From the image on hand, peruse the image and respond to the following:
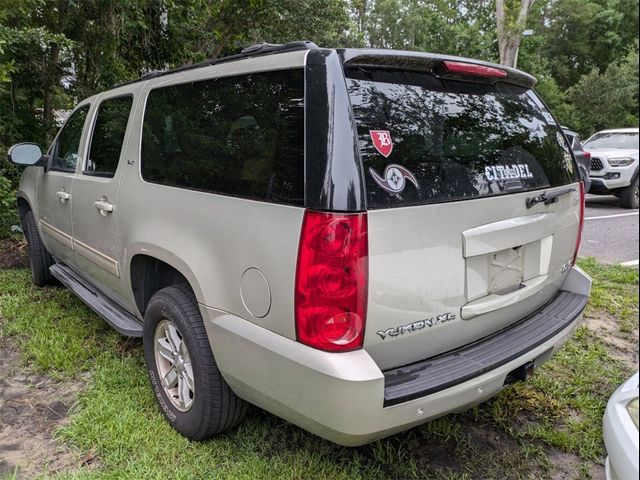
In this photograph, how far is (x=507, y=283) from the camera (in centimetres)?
226

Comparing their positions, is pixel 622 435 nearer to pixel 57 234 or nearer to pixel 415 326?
pixel 415 326

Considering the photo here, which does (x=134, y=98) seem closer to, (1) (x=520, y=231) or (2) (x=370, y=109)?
(2) (x=370, y=109)

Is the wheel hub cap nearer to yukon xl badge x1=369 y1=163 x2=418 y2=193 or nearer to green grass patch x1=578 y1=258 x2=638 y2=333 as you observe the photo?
yukon xl badge x1=369 y1=163 x2=418 y2=193

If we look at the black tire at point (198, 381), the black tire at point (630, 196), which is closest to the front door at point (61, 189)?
the black tire at point (198, 381)

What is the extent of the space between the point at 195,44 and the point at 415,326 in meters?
9.55

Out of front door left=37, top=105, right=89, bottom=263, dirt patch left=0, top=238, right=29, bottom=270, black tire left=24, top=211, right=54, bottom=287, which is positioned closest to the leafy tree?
front door left=37, top=105, right=89, bottom=263

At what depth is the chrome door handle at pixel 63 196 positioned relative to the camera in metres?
3.69

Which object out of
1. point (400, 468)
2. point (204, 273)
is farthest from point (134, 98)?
point (400, 468)

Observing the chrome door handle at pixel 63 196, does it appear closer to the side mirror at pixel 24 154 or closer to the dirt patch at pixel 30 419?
the side mirror at pixel 24 154

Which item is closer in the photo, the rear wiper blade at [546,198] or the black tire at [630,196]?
the rear wiper blade at [546,198]

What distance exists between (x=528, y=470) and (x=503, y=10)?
12.0 metres

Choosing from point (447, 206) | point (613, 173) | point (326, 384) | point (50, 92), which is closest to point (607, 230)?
point (613, 173)

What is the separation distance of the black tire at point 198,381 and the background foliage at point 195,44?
1.88m

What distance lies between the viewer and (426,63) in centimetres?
212
